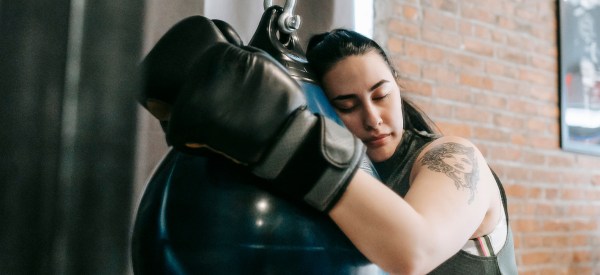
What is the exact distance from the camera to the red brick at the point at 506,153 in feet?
5.68

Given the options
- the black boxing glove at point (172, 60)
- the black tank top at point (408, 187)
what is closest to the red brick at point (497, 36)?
the black tank top at point (408, 187)

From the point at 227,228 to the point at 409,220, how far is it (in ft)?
0.71

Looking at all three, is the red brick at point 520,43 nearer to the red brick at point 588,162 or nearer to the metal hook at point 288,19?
the red brick at point 588,162

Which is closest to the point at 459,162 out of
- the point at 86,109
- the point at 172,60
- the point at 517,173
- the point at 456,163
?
the point at 456,163

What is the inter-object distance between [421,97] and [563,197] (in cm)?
93

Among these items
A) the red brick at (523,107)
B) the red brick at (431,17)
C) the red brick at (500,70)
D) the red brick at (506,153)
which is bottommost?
the red brick at (506,153)

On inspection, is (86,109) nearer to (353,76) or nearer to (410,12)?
(353,76)

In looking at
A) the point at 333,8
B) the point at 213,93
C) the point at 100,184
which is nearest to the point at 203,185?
the point at 213,93

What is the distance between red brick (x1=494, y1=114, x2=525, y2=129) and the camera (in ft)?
5.80

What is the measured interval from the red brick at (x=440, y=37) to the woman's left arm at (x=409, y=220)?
1.13 meters

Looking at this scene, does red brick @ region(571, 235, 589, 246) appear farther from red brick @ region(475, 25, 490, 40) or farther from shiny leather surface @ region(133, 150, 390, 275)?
shiny leather surface @ region(133, 150, 390, 275)

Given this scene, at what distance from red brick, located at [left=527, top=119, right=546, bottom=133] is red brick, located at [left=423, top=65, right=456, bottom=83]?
48 centimetres

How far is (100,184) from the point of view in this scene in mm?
983

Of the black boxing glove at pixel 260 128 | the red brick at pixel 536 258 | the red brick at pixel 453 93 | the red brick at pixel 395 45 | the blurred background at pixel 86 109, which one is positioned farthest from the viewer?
the red brick at pixel 536 258
